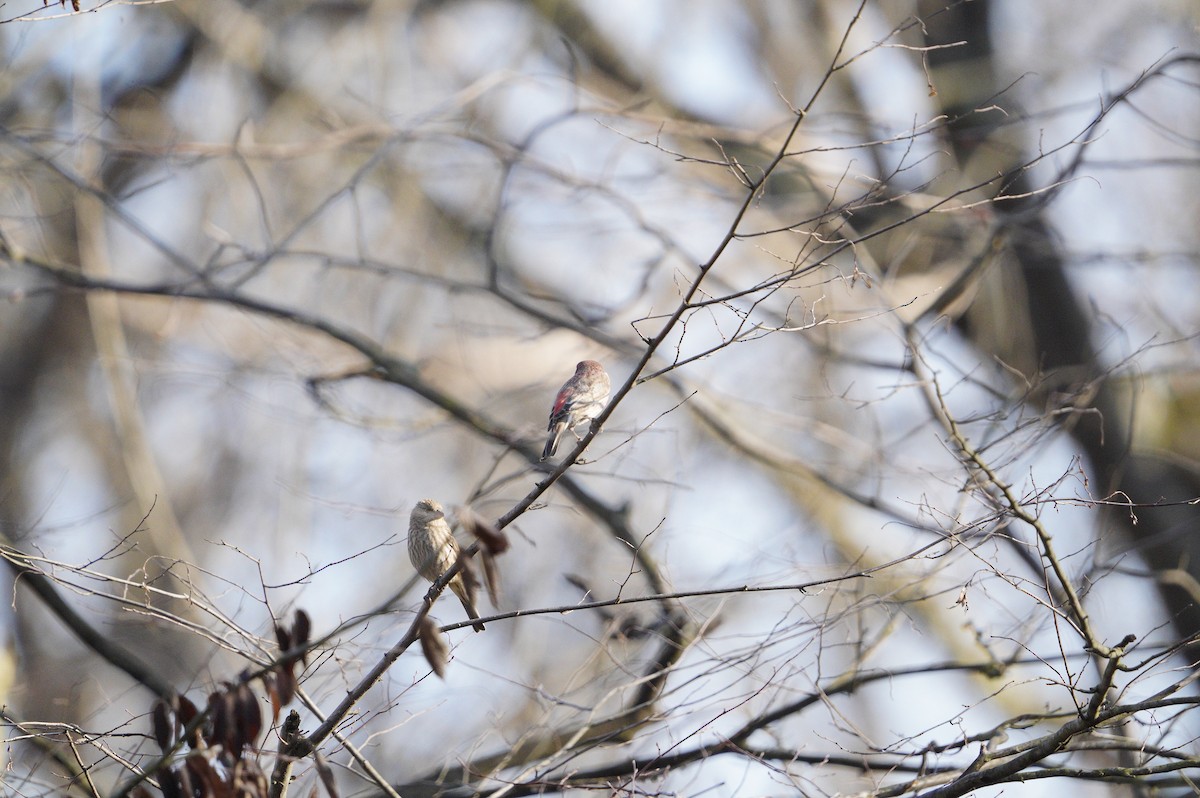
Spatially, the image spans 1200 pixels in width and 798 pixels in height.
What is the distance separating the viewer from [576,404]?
596cm

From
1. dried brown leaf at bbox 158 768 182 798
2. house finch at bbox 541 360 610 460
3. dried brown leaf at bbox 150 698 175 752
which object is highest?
house finch at bbox 541 360 610 460

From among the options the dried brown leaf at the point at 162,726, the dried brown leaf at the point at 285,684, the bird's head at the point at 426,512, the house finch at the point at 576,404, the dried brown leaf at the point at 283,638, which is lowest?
the dried brown leaf at the point at 285,684

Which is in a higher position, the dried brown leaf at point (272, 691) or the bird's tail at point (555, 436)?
the bird's tail at point (555, 436)

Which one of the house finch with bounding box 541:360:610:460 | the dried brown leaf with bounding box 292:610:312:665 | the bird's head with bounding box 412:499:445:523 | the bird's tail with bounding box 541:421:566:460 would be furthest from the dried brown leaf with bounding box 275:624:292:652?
the bird's head with bounding box 412:499:445:523

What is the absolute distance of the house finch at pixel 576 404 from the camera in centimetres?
594

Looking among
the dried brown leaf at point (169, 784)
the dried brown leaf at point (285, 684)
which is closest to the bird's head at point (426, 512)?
the dried brown leaf at point (169, 784)

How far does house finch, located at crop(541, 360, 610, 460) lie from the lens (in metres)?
5.94

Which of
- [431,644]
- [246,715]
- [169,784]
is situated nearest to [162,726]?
[169,784]

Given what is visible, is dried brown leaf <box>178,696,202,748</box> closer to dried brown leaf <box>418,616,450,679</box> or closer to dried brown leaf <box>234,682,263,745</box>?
dried brown leaf <box>234,682,263,745</box>

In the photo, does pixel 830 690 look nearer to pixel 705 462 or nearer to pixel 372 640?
pixel 372 640

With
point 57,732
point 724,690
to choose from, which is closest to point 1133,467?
point 724,690

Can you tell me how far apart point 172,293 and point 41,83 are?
3.22 metres

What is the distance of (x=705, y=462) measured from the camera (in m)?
11.2

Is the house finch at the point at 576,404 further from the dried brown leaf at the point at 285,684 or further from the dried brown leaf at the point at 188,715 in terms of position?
the dried brown leaf at the point at 285,684
